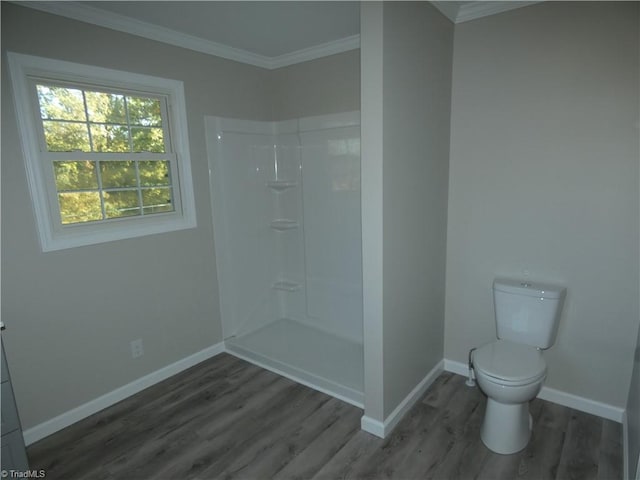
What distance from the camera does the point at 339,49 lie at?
9.27 ft

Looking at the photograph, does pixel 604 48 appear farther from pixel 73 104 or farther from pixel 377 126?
pixel 73 104

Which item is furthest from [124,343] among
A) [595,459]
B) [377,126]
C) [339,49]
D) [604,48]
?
[604,48]

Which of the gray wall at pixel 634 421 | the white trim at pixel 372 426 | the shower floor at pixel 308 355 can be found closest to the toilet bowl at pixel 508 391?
the gray wall at pixel 634 421

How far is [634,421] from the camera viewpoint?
1786 mm

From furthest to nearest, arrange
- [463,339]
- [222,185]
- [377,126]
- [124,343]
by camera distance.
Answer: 1. [222,185]
2. [463,339]
3. [124,343]
4. [377,126]

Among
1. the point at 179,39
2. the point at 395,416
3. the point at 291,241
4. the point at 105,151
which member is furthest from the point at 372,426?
the point at 179,39

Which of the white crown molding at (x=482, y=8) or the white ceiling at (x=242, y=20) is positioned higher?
the white ceiling at (x=242, y=20)

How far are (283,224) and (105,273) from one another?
4.95ft

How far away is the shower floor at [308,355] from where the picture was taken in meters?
2.58

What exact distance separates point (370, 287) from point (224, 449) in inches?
47.9

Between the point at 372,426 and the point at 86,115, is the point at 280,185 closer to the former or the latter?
the point at 86,115

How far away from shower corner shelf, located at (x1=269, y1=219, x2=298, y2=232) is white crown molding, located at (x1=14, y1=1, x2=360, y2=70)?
133 centimetres

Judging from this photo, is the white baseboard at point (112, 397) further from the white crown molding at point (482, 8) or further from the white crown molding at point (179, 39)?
the white crown molding at point (482, 8)

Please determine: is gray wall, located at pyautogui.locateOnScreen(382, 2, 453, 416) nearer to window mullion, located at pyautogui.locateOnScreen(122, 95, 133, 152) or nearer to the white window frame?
the white window frame
